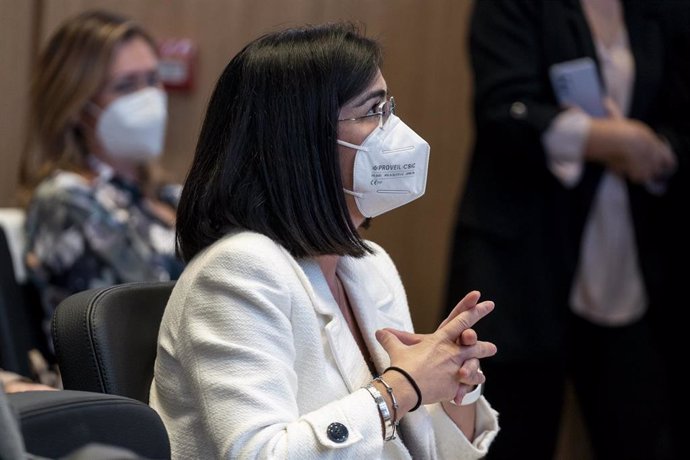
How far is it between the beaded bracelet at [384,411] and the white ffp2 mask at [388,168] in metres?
0.31

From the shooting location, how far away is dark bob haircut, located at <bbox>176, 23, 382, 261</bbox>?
4.99ft

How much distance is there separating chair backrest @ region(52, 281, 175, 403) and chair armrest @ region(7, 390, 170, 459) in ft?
0.93

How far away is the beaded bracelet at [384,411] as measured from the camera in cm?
143

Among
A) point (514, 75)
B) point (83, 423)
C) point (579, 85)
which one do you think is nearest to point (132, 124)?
point (514, 75)

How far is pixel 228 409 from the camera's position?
138 cm

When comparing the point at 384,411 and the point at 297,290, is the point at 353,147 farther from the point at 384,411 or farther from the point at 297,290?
the point at 384,411

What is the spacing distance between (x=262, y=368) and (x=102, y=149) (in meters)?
1.80

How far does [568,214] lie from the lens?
294cm

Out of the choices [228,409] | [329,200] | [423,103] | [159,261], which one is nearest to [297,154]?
[329,200]

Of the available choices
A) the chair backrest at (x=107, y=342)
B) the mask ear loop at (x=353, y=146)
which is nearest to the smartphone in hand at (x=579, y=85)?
the mask ear loop at (x=353, y=146)

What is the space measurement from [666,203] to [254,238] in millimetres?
1804

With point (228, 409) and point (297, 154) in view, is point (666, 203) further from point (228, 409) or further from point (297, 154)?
point (228, 409)

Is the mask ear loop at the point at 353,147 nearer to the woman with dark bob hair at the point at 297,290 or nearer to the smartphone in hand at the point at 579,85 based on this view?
the woman with dark bob hair at the point at 297,290

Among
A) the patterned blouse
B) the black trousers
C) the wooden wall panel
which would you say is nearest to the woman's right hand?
the black trousers
